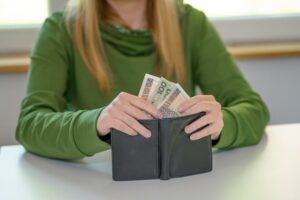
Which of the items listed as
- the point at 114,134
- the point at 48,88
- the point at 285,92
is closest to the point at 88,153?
the point at 114,134

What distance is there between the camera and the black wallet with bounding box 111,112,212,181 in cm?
111

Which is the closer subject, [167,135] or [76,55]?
[167,135]

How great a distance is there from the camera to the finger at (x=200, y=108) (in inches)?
45.6

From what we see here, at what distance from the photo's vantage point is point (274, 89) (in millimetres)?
2326

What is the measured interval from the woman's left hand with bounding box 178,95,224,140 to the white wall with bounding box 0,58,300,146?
111 cm

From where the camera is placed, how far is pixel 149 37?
63.4 inches

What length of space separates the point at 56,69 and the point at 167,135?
0.50 metres

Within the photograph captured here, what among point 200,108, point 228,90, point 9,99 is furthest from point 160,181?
point 9,99

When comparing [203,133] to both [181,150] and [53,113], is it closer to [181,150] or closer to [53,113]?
[181,150]

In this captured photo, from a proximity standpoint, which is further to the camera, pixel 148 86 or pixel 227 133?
pixel 227 133

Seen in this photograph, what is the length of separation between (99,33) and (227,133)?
502 mm

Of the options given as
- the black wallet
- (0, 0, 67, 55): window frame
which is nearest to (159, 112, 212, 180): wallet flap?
the black wallet

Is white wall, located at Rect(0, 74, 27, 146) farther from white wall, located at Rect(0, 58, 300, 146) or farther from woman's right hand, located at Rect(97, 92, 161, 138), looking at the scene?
woman's right hand, located at Rect(97, 92, 161, 138)

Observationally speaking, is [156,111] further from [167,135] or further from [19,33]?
[19,33]
